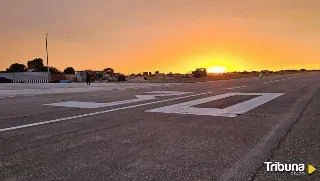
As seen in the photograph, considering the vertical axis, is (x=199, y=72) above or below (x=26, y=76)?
above

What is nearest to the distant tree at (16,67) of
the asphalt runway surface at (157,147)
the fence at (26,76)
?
the fence at (26,76)

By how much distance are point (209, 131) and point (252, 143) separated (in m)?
1.23

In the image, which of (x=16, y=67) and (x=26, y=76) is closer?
(x=26, y=76)

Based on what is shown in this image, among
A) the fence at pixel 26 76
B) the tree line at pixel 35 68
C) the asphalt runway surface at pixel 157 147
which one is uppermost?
the tree line at pixel 35 68

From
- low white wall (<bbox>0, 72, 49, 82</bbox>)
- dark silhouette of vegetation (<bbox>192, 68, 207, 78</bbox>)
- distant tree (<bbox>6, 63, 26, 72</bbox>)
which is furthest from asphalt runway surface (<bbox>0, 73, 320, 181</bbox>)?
distant tree (<bbox>6, 63, 26, 72</bbox>)

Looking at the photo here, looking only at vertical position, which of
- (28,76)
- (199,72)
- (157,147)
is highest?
(199,72)

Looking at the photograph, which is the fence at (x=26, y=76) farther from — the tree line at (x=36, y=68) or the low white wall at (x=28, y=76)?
the tree line at (x=36, y=68)

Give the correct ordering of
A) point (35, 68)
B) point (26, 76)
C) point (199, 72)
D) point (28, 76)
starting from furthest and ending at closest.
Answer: point (35, 68) → point (26, 76) → point (28, 76) → point (199, 72)

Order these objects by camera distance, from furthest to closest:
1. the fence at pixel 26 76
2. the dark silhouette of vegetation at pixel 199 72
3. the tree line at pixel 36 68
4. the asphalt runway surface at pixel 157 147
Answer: the tree line at pixel 36 68 < the fence at pixel 26 76 < the dark silhouette of vegetation at pixel 199 72 < the asphalt runway surface at pixel 157 147

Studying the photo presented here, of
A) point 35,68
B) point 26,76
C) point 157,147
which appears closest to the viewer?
point 157,147

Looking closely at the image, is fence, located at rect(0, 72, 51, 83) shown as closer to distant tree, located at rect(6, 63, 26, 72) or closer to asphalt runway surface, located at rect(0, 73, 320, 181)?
distant tree, located at rect(6, 63, 26, 72)

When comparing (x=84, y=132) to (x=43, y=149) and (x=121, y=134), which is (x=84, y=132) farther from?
(x=43, y=149)

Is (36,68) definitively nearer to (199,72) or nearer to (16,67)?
(16,67)

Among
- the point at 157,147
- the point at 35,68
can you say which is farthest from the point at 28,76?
the point at 157,147
